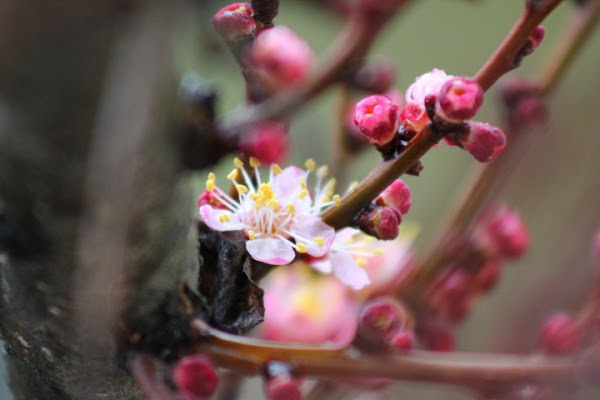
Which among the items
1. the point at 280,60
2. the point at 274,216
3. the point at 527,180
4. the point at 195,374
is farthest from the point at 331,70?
the point at 527,180

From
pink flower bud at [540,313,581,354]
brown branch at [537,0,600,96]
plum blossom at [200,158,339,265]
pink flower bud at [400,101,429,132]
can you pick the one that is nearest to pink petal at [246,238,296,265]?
plum blossom at [200,158,339,265]

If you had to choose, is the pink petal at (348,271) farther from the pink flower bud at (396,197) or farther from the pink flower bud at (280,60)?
the pink flower bud at (280,60)

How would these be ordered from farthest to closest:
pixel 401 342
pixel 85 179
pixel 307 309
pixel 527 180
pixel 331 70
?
pixel 527 180
pixel 307 309
pixel 331 70
pixel 401 342
pixel 85 179

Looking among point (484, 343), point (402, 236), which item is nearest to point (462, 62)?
point (484, 343)

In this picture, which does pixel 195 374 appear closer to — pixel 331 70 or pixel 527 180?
pixel 331 70

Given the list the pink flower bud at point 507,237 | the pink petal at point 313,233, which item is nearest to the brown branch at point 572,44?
the pink flower bud at point 507,237

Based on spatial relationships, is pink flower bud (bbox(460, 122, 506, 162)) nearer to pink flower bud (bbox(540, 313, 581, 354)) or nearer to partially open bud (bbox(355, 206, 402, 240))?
partially open bud (bbox(355, 206, 402, 240))
